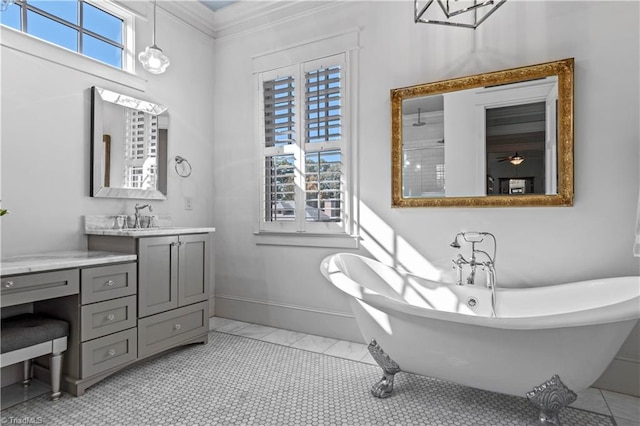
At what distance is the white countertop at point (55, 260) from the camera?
189 centimetres

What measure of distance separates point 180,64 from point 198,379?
272 cm

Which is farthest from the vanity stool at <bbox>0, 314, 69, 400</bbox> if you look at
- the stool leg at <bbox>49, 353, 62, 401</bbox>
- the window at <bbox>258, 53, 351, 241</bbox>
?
the window at <bbox>258, 53, 351, 241</bbox>

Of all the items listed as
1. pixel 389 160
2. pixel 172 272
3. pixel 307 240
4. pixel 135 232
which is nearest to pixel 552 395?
pixel 389 160

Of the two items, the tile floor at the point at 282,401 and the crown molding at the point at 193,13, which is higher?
the crown molding at the point at 193,13

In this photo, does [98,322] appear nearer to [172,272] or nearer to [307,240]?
[172,272]

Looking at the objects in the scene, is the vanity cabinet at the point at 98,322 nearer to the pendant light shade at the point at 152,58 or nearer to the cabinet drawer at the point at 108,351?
the cabinet drawer at the point at 108,351

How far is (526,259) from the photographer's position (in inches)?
98.3

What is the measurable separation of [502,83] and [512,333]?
65.2 inches

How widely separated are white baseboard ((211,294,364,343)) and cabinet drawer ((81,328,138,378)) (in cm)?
127

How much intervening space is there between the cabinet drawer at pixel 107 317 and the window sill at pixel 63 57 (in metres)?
1.65

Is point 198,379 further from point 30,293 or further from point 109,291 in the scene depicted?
point 30,293

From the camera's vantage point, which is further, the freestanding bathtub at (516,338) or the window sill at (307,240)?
the window sill at (307,240)

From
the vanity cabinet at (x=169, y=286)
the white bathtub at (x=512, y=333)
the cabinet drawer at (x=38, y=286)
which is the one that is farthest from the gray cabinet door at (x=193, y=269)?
the white bathtub at (x=512, y=333)

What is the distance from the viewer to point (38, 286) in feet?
6.47
